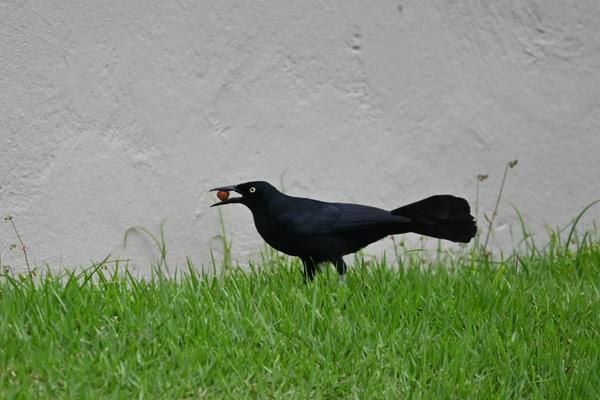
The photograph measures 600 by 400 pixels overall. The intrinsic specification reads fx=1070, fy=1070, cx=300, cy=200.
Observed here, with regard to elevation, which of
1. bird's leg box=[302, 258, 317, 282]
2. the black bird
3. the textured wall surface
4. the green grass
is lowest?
the green grass

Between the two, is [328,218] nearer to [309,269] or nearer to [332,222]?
[332,222]

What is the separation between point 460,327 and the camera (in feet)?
16.0

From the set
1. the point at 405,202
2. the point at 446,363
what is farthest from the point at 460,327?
the point at 405,202

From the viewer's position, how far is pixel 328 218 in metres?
5.13

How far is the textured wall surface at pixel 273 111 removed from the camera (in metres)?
5.66

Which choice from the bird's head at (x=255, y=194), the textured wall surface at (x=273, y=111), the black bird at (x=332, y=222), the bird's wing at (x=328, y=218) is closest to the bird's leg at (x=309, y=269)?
the black bird at (x=332, y=222)

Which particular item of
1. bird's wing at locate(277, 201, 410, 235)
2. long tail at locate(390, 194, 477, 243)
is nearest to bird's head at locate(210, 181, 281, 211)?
bird's wing at locate(277, 201, 410, 235)

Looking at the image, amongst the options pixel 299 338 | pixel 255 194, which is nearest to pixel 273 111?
pixel 255 194

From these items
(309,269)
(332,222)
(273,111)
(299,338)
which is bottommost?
(299,338)

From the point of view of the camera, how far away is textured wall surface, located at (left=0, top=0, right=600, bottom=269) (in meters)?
5.66

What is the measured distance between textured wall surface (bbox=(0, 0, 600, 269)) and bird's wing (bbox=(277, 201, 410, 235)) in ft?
2.95

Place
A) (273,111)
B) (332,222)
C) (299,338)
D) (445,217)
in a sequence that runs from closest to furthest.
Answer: (299,338)
(332,222)
(445,217)
(273,111)

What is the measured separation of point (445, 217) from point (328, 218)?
59 cm

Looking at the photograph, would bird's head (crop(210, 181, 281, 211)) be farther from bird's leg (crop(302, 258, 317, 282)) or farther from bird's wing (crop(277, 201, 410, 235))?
bird's leg (crop(302, 258, 317, 282))
